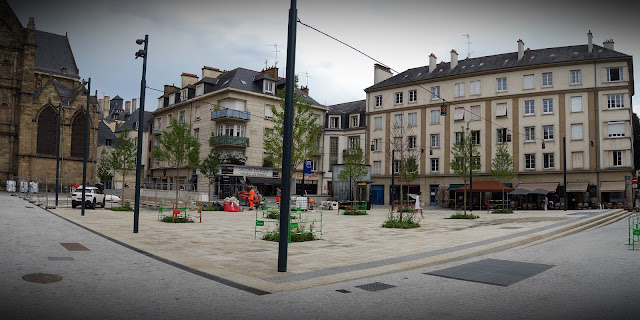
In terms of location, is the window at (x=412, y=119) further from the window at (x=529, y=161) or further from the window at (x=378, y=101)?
the window at (x=529, y=161)

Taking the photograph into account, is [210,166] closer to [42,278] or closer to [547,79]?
[547,79]

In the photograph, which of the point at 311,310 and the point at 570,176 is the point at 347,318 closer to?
the point at 311,310

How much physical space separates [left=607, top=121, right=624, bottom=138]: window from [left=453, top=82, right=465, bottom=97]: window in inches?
534

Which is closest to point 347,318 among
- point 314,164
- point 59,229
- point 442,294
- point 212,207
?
point 442,294

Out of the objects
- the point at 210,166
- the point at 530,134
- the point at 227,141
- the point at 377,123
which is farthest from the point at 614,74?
the point at 210,166

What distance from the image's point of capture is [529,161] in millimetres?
43562

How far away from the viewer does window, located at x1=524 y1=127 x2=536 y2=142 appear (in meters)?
43.6

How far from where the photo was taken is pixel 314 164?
181 ft

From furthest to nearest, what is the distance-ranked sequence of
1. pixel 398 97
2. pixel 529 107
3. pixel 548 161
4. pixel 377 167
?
pixel 377 167, pixel 398 97, pixel 529 107, pixel 548 161

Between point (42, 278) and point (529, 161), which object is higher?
point (529, 161)

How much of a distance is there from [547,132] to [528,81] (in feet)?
17.2

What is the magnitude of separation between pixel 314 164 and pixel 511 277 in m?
47.4

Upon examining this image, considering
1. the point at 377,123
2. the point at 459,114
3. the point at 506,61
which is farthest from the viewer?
the point at 377,123

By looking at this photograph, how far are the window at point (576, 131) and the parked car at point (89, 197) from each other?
3942 cm
